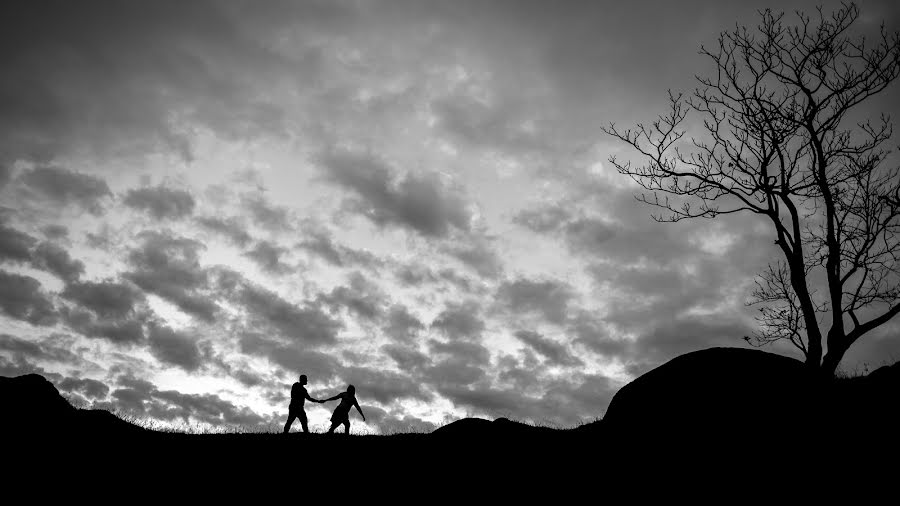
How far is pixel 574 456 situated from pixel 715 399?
12.7ft

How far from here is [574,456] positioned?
14281 mm

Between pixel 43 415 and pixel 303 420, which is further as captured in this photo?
pixel 303 420

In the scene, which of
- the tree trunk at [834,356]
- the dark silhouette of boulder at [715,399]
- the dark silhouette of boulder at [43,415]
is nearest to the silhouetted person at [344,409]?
the dark silhouette of boulder at [43,415]

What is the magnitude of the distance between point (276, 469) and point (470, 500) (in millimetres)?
5471

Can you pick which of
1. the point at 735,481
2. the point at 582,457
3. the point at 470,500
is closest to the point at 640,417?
the point at 582,457

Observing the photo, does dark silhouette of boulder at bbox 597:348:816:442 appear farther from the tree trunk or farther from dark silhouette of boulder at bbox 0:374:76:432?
dark silhouette of boulder at bbox 0:374:76:432

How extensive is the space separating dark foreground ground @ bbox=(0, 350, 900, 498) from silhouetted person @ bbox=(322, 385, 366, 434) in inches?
159

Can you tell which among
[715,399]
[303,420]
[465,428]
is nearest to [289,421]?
[303,420]

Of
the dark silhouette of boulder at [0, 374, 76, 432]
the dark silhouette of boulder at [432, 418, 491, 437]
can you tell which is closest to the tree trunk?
the dark silhouette of boulder at [432, 418, 491, 437]

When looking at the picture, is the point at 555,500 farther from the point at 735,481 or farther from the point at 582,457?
the point at 735,481

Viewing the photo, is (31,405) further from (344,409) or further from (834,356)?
(834,356)

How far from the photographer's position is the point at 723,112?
21.1m

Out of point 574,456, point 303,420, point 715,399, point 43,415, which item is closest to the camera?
point 715,399

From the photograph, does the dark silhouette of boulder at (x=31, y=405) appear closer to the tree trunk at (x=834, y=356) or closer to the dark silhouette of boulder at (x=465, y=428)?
the dark silhouette of boulder at (x=465, y=428)
